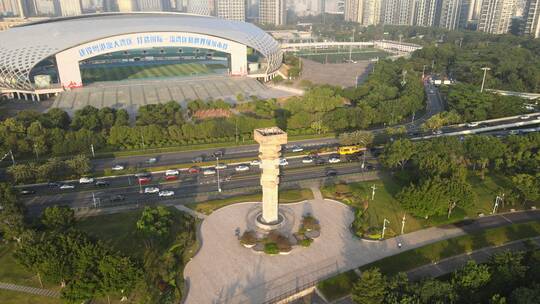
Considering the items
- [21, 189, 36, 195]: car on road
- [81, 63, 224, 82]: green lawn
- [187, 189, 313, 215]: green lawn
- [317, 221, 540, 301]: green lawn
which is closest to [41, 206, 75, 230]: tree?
[21, 189, 36, 195]: car on road

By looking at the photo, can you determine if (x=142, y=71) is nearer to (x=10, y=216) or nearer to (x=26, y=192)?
(x=26, y=192)

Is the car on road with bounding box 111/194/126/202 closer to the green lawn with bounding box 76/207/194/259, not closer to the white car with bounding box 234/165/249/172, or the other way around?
the green lawn with bounding box 76/207/194/259

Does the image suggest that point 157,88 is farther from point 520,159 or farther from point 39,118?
point 520,159

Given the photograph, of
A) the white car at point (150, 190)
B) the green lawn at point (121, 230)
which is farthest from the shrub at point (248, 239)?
the white car at point (150, 190)

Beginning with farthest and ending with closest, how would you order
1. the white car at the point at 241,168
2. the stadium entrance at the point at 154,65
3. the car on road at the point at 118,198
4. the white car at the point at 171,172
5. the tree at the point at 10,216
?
the stadium entrance at the point at 154,65
the white car at the point at 241,168
the white car at the point at 171,172
the car on road at the point at 118,198
the tree at the point at 10,216

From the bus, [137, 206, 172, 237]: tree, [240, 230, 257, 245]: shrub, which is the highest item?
[137, 206, 172, 237]: tree

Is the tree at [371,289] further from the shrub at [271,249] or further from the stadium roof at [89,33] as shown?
the stadium roof at [89,33]

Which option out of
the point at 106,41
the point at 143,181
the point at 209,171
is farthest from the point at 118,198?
the point at 106,41
